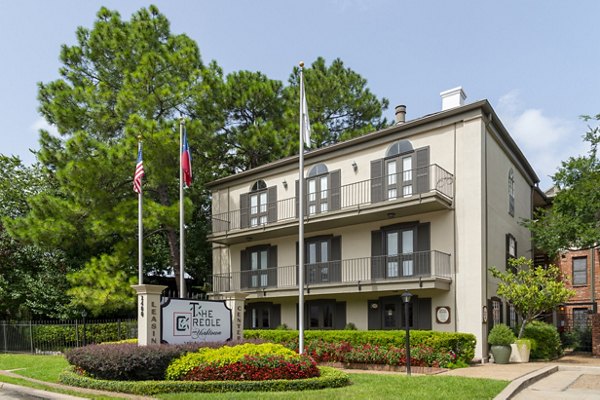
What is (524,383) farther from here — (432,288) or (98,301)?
(98,301)

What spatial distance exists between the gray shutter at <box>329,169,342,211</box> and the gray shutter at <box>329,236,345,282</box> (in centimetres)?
140

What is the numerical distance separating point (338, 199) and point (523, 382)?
40.7 ft

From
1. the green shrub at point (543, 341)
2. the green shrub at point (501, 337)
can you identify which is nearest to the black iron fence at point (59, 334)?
the green shrub at point (501, 337)

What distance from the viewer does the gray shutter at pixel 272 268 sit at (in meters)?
26.8

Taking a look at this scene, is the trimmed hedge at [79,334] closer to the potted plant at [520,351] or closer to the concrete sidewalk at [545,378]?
the concrete sidewalk at [545,378]

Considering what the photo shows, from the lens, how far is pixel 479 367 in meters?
18.2

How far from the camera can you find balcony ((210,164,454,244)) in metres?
21.4

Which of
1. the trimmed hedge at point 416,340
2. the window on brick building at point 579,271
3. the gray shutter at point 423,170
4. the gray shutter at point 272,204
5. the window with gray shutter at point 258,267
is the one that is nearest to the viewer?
the trimmed hedge at point 416,340

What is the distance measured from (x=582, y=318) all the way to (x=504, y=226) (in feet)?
42.2

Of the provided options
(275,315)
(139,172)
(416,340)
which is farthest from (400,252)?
A: (139,172)

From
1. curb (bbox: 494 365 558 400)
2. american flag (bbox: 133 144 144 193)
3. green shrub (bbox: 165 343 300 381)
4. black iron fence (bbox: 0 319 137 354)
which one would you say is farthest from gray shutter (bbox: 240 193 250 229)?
curb (bbox: 494 365 558 400)

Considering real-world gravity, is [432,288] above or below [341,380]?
above

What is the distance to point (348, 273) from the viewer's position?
23.9 m

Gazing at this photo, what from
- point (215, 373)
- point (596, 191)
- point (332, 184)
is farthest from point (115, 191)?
point (596, 191)
